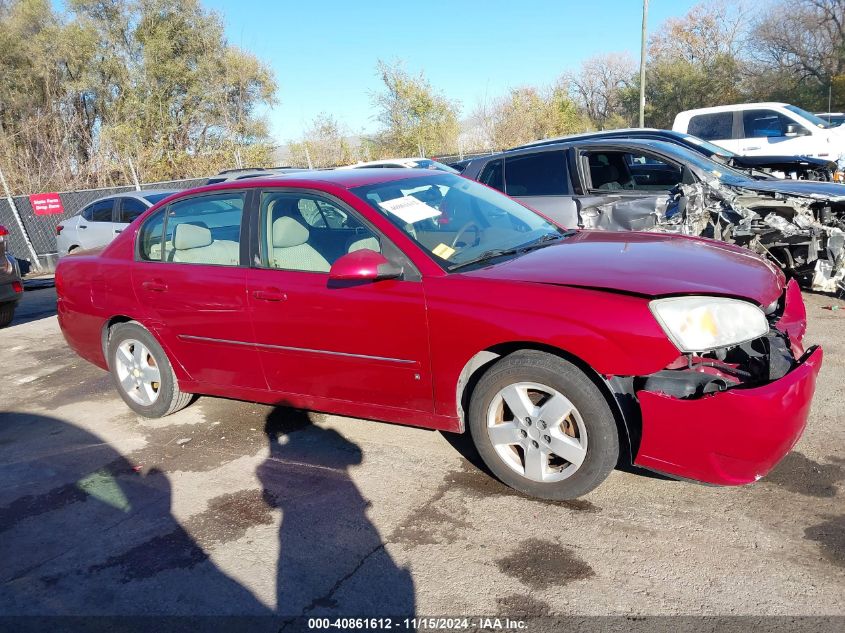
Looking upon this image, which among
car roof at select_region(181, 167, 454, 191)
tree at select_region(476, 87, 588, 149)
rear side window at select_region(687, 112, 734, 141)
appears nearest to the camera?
car roof at select_region(181, 167, 454, 191)

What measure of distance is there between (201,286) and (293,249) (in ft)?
2.33

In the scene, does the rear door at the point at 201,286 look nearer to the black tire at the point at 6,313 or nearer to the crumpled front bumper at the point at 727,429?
the crumpled front bumper at the point at 727,429

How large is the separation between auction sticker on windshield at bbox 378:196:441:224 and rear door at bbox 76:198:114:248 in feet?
33.3

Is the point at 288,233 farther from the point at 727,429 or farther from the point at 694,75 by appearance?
the point at 694,75

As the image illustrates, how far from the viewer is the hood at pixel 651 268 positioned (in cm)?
298

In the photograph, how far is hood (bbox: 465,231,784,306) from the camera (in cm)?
298

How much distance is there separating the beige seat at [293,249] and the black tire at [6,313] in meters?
6.39

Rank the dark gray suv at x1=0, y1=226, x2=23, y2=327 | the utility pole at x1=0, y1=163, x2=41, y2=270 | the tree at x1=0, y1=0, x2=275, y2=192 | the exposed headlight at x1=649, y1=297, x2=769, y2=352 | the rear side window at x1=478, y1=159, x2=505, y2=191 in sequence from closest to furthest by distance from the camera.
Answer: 1. the exposed headlight at x1=649, y1=297, x2=769, y2=352
2. the rear side window at x1=478, y1=159, x2=505, y2=191
3. the dark gray suv at x1=0, y1=226, x2=23, y2=327
4. the utility pole at x1=0, y1=163, x2=41, y2=270
5. the tree at x1=0, y1=0, x2=275, y2=192

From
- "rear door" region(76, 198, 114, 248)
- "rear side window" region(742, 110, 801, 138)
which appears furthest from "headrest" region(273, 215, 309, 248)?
"rear side window" region(742, 110, 801, 138)

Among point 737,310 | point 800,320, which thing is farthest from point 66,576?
point 800,320

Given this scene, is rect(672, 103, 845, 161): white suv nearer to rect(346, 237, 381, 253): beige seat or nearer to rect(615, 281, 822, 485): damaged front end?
rect(615, 281, 822, 485): damaged front end

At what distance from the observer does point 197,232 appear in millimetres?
4438

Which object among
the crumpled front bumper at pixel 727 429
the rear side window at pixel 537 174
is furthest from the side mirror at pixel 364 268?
the rear side window at pixel 537 174

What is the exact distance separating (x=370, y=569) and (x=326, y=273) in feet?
5.33
